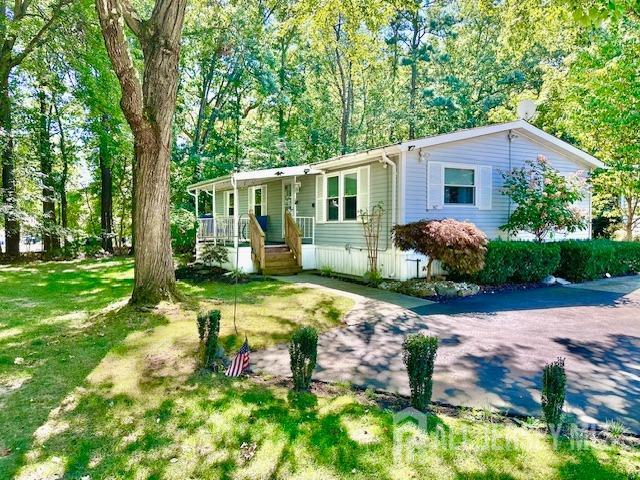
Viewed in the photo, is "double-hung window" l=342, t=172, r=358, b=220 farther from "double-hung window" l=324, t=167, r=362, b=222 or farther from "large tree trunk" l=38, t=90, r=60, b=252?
"large tree trunk" l=38, t=90, r=60, b=252

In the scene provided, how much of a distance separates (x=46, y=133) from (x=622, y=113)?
21.9 meters

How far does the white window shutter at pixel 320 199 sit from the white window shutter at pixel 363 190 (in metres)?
1.71

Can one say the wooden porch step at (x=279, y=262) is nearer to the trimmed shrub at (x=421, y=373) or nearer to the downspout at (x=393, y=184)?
the downspout at (x=393, y=184)

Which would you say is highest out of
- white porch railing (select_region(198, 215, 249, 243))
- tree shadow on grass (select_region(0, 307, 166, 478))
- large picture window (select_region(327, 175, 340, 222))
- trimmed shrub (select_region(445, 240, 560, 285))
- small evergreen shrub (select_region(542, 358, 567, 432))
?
large picture window (select_region(327, 175, 340, 222))

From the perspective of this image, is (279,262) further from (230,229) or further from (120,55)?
(120,55)

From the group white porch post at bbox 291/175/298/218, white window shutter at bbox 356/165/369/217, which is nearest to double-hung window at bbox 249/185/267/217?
white porch post at bbox 291/175/298/218

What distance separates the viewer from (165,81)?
627 cm

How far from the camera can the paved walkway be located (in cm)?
371

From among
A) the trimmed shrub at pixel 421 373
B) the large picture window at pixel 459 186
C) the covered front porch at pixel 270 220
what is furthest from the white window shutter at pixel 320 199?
the trimmed shrub at pixel 421 373

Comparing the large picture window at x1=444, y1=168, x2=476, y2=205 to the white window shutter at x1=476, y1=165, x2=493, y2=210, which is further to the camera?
the white window shutter at x1=476, y1=165, x2=493, y2=210

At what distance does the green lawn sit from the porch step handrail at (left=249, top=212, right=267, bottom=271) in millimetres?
6273

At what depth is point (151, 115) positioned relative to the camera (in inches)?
243

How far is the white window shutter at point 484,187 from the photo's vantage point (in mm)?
10680

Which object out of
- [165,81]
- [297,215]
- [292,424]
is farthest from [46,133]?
[292,424]
